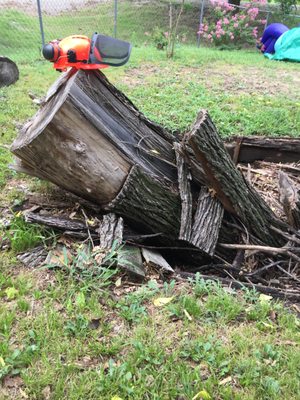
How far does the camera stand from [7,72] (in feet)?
25.4

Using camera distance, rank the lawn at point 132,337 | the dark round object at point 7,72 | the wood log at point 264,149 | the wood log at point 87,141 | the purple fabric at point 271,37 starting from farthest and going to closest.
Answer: the purple fabric at point 271,37, the dark round object at point 7,72, the wood log at point 264,149, the wood log at point 87,141, the lawn at point 132,337

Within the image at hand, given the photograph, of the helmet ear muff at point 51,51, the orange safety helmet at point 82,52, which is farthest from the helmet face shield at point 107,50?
the helmet ear muff at point 51,51

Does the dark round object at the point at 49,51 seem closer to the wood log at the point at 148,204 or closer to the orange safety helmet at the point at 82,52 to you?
the orange safety helmet at the point at 82,52

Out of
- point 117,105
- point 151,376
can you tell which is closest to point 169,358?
point 151,376

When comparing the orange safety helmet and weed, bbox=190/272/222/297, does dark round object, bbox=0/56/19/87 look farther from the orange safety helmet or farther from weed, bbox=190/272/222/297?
weed, bbox=190/272/222/297

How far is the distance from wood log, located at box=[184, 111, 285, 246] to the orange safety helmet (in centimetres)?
85

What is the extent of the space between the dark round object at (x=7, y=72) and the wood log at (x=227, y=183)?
5579 mm

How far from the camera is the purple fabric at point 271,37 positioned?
14.5m

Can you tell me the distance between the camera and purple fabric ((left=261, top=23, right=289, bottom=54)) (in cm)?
1453

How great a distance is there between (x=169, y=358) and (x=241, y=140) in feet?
10.5

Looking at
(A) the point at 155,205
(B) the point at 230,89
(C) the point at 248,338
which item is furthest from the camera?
(B) the point at 230,89

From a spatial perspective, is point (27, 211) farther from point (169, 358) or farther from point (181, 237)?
point (169, 358)

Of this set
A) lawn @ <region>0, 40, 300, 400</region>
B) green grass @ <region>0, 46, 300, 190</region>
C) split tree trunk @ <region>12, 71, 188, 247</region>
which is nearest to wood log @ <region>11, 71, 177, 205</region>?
split tree trunk @ <region>12, 71, 188, 247</region>

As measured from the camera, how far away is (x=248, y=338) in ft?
8.16
